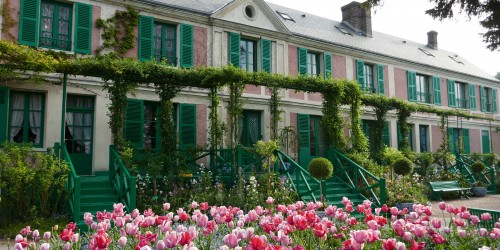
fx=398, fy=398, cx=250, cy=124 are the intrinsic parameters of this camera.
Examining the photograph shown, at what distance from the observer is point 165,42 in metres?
11.9

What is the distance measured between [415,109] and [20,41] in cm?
1251

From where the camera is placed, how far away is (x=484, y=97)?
72.9ft

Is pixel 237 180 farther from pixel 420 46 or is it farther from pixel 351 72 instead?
pixel 420 46

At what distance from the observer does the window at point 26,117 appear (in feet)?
31.5


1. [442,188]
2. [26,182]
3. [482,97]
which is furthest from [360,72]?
[26,182]

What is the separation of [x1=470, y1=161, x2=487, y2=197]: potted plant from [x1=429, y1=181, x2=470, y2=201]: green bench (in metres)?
0.90

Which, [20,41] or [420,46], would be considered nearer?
[20,41]

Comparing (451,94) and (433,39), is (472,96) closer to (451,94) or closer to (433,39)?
(451,94)

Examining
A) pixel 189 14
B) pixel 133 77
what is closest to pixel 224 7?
pixel 189 14

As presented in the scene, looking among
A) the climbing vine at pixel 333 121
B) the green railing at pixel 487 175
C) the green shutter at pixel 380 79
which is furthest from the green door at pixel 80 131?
the green railing at pixel 487 175

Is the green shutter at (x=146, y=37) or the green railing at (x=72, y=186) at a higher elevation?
the green shutter at (x=146, y=37)

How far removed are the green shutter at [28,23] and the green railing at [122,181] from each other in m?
3.76

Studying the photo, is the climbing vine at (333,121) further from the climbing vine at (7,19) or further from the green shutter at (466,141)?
the green shutter at (466,141)

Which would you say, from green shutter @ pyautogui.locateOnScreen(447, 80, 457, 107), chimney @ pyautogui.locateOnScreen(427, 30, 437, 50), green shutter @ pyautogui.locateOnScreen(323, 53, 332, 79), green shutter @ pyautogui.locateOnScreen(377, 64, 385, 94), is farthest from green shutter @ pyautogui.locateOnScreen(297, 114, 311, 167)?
chimney @ pyautogui.locateOnScreen(427, 30, 437, 50)
